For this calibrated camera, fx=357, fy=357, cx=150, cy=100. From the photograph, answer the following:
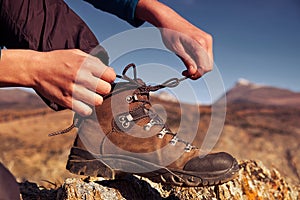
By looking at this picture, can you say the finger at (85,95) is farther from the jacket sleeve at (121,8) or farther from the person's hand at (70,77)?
the jacket sleeve at (121,8)

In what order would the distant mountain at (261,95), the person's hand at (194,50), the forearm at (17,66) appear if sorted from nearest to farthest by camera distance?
the forearm at (17,66), the person's hand at (194,50), the distant mountain at (261,95)

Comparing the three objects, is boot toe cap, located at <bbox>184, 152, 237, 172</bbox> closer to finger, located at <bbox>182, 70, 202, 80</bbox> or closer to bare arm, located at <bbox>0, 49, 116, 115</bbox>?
finger, located at <bbox>182, 70, 202, 80</bbox>

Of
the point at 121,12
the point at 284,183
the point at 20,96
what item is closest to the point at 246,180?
the point at 284,183

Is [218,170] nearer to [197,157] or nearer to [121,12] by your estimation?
[197,157]

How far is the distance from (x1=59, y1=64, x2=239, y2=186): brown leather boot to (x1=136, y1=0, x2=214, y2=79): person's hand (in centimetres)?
11

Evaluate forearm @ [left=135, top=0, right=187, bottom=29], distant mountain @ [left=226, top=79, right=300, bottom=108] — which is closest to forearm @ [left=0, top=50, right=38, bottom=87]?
forearm @ [left=135, top=0, right=187, bottom=29]

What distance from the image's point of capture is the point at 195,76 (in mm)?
1157

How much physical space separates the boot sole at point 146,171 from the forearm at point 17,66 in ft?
1.56

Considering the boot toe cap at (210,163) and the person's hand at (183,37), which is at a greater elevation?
the person's hand at (183,37)

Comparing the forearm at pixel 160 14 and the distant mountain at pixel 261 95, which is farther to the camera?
the distant mountain at pixel 261 95

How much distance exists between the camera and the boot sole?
1154mm

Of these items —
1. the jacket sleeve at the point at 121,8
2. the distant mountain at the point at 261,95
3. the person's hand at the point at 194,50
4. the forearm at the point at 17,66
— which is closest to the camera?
the forearm at the point at 17,66

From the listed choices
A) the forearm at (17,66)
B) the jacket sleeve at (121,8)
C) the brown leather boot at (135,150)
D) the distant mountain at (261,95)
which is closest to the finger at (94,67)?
the forearm at (17,66)

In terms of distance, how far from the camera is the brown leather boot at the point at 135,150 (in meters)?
1.17
